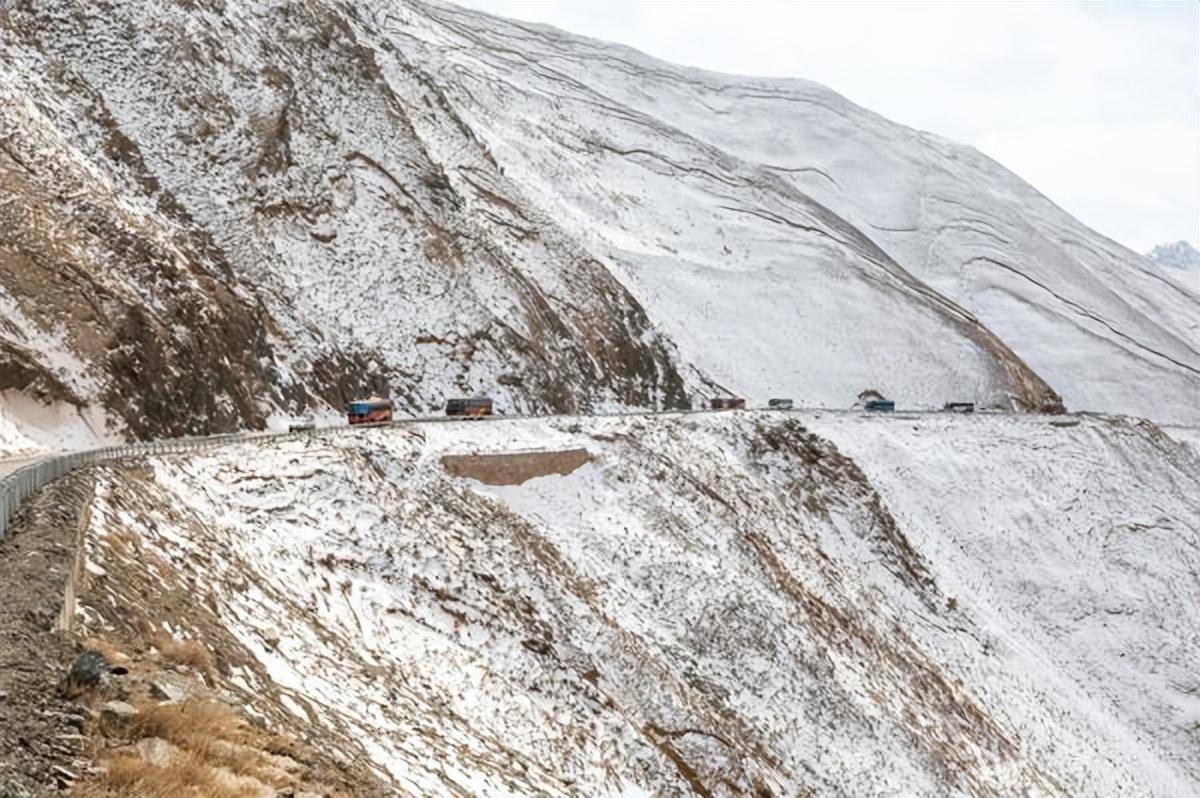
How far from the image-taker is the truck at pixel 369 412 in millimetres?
33156

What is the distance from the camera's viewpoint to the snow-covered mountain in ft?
107

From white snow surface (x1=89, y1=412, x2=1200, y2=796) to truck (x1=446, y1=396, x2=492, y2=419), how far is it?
4170mm

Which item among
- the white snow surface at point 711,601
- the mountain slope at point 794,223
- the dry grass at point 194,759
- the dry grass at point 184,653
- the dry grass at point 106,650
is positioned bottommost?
the white snow surface at point 711,601

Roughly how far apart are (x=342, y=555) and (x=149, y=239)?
17915 millimetres

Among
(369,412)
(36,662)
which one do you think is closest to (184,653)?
(36,662)

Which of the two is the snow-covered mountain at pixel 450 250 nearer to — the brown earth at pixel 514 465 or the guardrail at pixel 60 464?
the guardrail at pixel 60 464

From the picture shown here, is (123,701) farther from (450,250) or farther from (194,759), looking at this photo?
(450,250)

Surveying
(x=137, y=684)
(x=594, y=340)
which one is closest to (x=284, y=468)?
(x=137, y=684)

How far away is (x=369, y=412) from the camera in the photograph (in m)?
33.3

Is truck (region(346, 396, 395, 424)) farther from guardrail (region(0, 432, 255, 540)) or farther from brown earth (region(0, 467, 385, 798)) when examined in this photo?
brown earth (region(0, 467, 385, 798))

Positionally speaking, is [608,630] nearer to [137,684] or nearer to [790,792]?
[790,792]

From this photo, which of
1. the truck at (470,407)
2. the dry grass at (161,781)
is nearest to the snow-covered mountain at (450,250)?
the truck at (470,407)

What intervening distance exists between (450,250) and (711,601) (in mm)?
23064

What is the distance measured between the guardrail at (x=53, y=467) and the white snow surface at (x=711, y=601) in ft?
3.40
